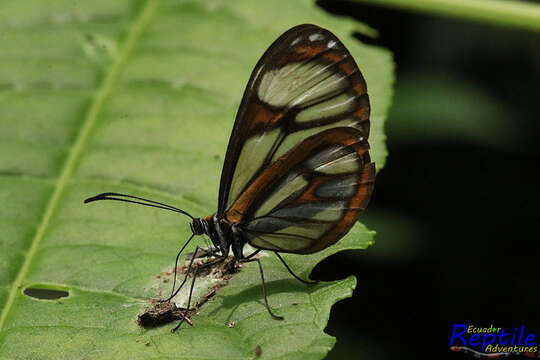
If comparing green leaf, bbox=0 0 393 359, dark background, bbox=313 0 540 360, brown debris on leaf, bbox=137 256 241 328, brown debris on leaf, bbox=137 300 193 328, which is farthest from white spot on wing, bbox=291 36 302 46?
dark background, bbox=313 0 540 360

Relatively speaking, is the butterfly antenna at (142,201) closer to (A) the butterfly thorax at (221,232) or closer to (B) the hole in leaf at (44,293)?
(A) the butterfly thorax at (221,232)

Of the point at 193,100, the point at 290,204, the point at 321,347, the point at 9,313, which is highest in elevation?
the point at 193,100

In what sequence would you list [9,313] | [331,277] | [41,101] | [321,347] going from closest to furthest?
1. [321,347]
2. [9,313]
3. [41,101]
4. [331,277]

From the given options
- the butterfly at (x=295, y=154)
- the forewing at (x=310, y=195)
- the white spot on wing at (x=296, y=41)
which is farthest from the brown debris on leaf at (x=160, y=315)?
the white spot on wing at (x=296, y=41)

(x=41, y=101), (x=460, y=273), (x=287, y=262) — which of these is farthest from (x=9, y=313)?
(x=460, y=273)

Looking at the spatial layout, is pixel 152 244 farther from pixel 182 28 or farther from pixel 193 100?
pixel 182 28

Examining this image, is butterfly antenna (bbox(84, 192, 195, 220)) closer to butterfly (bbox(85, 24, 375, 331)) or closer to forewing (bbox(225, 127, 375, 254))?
butterfly (bbox(85, 24, 375, 331))
